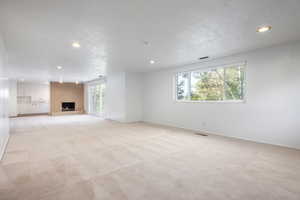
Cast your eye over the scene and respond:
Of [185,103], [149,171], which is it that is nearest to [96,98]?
[185,103]

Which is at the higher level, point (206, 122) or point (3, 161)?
point (206, 122)

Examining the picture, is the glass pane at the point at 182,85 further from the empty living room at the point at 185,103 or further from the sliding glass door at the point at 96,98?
the sliding glass door at the point at 96,98

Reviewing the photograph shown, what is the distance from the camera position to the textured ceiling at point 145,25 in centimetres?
206

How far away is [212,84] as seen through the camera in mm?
5152

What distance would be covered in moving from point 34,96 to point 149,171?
41.3 ft

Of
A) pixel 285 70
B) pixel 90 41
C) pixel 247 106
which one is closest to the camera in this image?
pixel 90 41

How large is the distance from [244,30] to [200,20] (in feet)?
3.39

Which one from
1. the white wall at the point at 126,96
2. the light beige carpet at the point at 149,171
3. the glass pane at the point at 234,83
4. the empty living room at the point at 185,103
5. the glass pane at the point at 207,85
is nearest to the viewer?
the light beige carpet at the point at 149,171

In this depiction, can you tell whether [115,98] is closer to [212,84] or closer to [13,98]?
→ [212,84]

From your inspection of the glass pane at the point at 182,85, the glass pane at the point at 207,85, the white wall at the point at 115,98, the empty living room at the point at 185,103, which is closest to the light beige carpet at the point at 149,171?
the empty living room at the point at 185,103

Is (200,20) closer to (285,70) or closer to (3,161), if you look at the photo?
(285,70)

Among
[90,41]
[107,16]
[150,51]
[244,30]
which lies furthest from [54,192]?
[244,30]

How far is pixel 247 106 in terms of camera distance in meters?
4.21

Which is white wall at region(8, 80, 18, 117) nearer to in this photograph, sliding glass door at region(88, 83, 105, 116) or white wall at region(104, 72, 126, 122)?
sliding glass door at region(88, 83, 105, 116)
